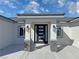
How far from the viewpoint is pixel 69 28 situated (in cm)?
1997

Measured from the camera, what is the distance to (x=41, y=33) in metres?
18.9

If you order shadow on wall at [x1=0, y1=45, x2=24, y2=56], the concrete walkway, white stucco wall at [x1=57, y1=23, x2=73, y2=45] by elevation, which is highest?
white stucco wall at [x1=57, y1=23, x2=73, y2=45]

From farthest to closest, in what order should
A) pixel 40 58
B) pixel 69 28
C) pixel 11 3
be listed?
pixel 11 3, pixel 69 28, pixel 40 58

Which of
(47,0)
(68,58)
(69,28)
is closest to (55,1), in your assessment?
(47,0)

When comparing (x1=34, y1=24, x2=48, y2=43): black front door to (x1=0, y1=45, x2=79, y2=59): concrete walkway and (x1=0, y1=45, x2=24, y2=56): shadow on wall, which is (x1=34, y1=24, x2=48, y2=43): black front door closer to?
(x1=0, y1=45, x2=24, y2=56): shadow on wall

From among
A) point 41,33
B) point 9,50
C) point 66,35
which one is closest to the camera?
point 9,50

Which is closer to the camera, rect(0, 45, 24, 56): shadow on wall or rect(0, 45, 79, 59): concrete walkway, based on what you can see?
rect(0, 45, 79, 59): concrete walkway

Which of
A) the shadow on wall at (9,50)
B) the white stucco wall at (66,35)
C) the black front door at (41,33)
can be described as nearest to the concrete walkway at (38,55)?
the shadow on wall at (9,50)

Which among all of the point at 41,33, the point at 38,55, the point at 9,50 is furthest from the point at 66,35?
the point at 38,55

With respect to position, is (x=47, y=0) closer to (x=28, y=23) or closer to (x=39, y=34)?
(x=39, y=34)

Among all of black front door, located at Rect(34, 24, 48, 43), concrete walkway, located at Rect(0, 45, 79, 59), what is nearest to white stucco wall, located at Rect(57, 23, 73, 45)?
black front door, located at Rect(34, 24, 48, 43)

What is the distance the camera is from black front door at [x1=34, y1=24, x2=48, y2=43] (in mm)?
18469

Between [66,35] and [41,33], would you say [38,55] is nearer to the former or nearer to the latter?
[41,33]

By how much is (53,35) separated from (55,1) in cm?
2972
